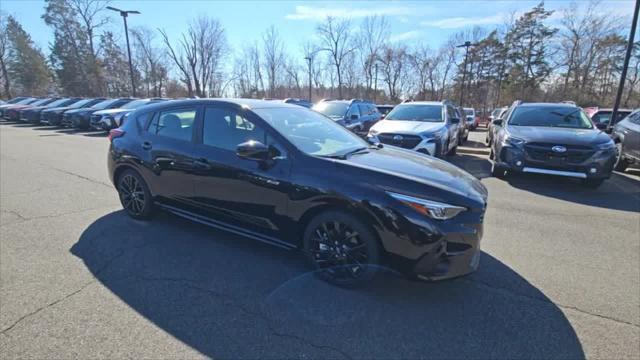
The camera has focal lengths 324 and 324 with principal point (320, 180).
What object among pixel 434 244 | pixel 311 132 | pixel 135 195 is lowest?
pixel 135 195

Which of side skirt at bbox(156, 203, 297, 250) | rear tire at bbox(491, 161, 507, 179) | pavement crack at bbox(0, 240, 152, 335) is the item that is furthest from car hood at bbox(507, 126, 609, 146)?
pavement crack at bbox(0, 240, 152, 335)

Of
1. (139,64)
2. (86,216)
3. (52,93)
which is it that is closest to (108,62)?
(139,64)

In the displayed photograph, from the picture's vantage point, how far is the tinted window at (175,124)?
389 centimetres

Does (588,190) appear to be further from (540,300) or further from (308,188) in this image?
(308,188)

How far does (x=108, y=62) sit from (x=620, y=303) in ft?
227

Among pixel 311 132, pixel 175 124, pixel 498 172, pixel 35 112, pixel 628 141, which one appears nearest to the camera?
pixel 311 132

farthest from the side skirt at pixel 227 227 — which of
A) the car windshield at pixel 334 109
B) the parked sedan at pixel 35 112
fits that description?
the parked sedan at pixel 35 112

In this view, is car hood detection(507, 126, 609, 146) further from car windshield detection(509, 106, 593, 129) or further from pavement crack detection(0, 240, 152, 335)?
pavement crack detection(0, 240, 152, 335)

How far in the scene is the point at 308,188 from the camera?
300 centimetres

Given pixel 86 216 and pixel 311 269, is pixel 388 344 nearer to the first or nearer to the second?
pixel 311 269

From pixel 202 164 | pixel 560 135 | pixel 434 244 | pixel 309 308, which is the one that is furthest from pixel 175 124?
pixel 560 135

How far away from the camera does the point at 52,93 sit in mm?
56906

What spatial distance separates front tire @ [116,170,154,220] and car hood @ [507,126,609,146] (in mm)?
7186

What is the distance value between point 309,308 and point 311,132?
1.91 metres
